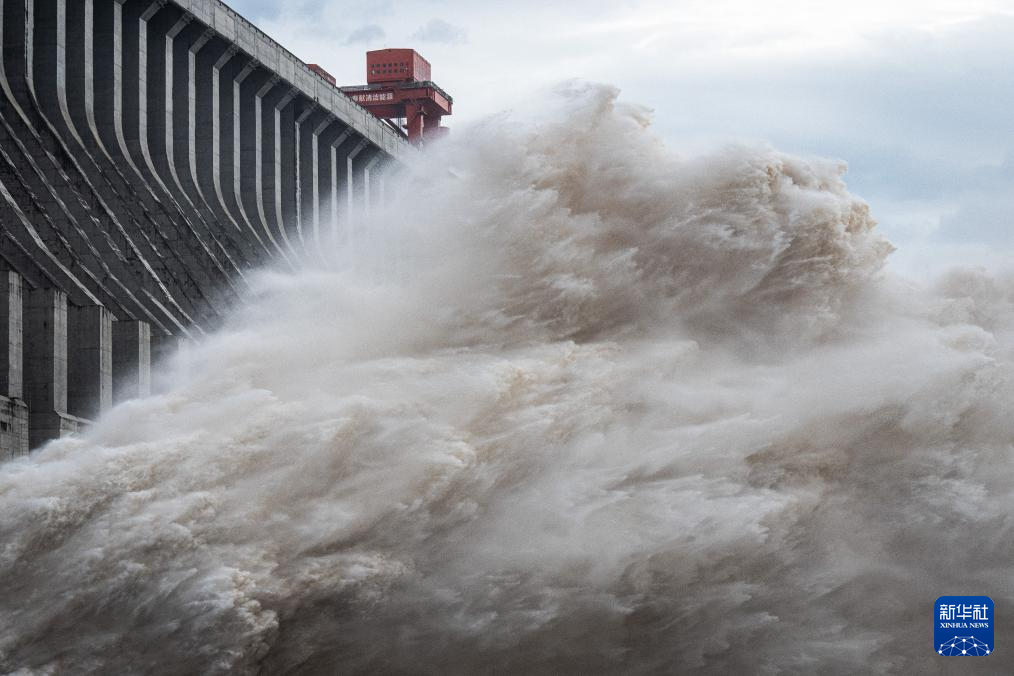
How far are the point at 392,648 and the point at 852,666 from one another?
37.2ft

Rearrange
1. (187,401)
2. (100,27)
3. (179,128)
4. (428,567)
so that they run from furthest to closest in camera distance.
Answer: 1. (179,128)
2. (100,27)
3. (187,401)
4. (428,567)

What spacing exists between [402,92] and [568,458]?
283 ft

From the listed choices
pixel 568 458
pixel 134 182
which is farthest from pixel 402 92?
pixel 568 458

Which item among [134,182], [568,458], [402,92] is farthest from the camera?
[402,92]

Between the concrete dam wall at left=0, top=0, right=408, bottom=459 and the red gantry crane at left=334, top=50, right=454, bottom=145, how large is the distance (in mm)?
36272

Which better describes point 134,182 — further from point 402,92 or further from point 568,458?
point 402,92

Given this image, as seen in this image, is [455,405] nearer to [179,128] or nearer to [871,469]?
[871,469]

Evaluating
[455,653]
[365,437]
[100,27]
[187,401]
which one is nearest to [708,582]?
[455,653]

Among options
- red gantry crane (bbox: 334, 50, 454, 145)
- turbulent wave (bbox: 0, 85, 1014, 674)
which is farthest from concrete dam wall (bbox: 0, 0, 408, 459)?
red gantry crane (bbox: 334, 50, 454, 145)

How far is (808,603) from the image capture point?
34.8 m

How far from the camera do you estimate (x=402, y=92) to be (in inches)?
4577

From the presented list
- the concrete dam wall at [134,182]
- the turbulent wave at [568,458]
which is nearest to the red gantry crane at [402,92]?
the concrete dam wall at [134,182]

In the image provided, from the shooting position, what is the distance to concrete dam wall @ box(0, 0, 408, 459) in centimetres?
4262

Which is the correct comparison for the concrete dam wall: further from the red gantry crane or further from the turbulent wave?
the red gantry crane
